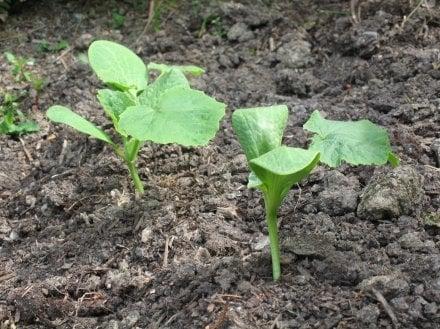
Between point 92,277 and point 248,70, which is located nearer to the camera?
point 92,277

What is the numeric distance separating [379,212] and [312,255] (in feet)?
0.82

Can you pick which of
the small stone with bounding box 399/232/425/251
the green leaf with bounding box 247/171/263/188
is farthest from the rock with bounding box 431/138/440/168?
the green leaf with bounding box 247/171/263/188

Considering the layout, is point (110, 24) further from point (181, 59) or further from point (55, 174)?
point (55, 174)

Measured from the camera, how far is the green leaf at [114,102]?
6.91 feet

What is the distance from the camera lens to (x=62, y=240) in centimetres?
214

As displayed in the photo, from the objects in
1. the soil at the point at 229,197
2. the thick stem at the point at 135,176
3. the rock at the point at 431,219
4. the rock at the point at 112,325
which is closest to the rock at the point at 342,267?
the soil at the point at 229,197

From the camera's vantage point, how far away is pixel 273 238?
1715mm

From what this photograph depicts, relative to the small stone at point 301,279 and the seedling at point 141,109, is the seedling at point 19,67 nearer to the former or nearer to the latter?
the seedling at point 141,109

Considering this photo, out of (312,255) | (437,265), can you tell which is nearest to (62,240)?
(312,255)

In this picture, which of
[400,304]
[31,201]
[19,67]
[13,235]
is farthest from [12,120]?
[400,304]

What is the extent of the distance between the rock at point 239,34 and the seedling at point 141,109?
72 centimetres

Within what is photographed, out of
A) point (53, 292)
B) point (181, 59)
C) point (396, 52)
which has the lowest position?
point (53, 292)

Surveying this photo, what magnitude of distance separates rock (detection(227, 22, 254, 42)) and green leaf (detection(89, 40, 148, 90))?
2.63ft

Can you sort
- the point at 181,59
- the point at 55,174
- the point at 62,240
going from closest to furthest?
the point at 62,240 → the point at 55,174 → the point at 181,59
